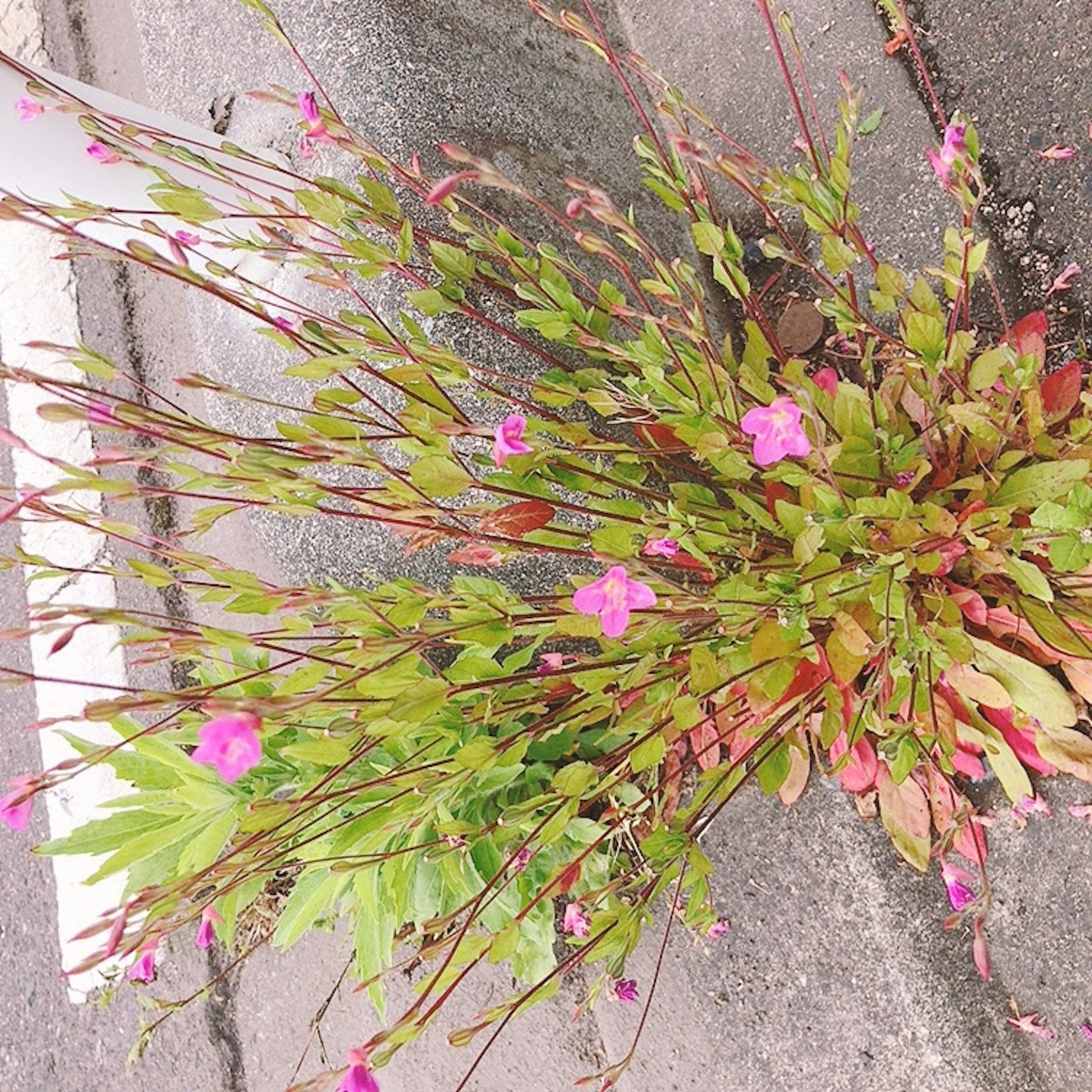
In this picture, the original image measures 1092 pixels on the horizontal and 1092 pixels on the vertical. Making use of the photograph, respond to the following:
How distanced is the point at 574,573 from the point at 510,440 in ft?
1.95

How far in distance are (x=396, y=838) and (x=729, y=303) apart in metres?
1.03

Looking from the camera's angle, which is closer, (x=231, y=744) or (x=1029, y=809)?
(x=231, y=744)

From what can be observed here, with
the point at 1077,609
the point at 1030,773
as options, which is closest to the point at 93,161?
the point at 1077,609

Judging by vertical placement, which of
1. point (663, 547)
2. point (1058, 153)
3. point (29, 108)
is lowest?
point (663, 547)

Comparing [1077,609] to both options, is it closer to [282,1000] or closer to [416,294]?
[416,294]

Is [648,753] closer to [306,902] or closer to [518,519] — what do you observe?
[518,519]

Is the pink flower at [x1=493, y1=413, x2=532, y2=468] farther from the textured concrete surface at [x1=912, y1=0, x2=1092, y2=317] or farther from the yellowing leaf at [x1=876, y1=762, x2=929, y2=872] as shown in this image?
the textured concrete surface at [x1=912, y1=0, x2=1092, y2=317]

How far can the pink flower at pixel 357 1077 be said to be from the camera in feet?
2.83

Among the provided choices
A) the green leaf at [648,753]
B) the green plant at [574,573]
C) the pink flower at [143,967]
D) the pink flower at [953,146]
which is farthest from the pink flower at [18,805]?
the pink flower at [953,146]

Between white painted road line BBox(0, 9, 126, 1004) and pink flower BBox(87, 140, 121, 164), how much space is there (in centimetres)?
103

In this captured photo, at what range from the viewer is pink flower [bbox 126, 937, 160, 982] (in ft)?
3.76

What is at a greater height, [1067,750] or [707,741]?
[707,741]

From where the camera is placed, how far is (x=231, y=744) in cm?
74

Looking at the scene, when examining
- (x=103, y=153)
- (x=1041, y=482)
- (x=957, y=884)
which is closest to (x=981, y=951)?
(x=957, y=884)
